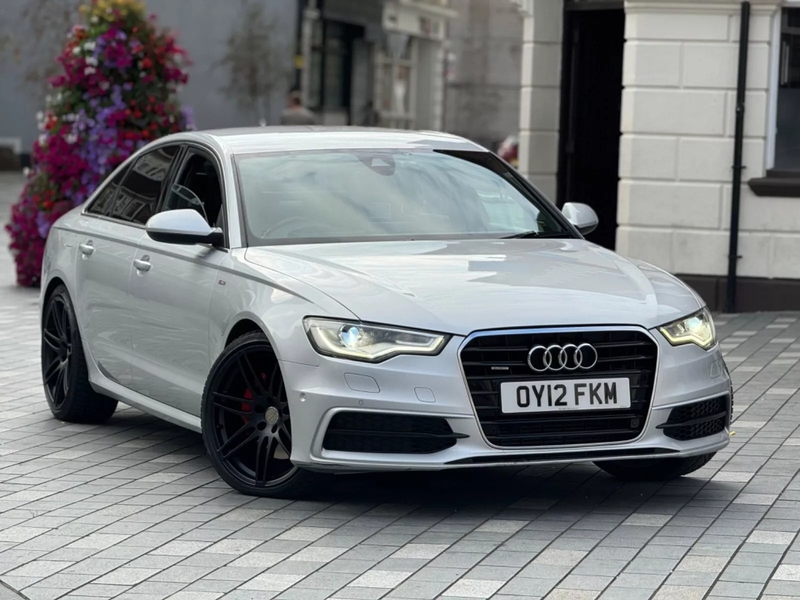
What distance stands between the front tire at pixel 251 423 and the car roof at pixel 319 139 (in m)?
1.29

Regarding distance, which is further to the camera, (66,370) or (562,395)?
(66,370)

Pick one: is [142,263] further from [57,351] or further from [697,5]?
[697,5]

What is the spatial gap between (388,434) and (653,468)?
1415 millimetres

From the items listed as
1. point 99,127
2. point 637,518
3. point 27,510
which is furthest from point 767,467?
point 99,127

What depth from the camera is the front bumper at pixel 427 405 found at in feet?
19.2

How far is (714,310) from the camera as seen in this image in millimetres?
14047

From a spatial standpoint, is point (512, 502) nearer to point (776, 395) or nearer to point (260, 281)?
point (260, 281)

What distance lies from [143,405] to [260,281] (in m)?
1.39

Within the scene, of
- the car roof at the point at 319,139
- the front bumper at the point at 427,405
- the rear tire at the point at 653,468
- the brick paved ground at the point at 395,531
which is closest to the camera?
the brick paved ground at the point at 395,531

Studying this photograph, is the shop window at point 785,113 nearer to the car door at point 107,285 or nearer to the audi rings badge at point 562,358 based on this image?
the car door at point 107,285

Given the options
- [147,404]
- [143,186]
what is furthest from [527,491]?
[143,186]

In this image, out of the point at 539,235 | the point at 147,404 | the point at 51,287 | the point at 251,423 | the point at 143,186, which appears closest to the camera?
the point at 251,423

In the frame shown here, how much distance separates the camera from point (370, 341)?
5922mm

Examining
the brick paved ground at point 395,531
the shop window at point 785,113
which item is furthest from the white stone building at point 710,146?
the brick paved ground at point 395,531
